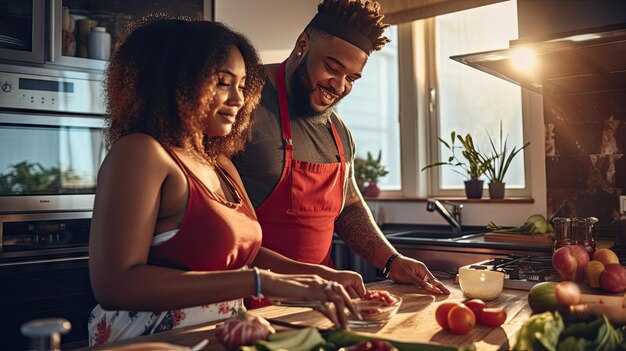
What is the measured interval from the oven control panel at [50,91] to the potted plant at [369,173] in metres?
1.82

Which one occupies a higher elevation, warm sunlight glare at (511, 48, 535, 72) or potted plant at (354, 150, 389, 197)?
warm sunlight glare at (511, 48, 535, 72)

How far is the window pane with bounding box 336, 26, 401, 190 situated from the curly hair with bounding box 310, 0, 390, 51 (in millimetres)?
2093

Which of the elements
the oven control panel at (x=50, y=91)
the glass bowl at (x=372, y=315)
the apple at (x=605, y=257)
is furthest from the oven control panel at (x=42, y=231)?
the apple at (x=605, y=257)

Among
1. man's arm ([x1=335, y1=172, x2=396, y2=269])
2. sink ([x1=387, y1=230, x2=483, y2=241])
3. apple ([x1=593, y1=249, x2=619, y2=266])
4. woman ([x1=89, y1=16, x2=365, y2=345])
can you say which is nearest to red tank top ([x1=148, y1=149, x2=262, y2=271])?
woman ([x1=89, y1=16, x2=365, y2=345])

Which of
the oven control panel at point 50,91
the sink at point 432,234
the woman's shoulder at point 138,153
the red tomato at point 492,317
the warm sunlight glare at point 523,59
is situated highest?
the warm sunlight glare at point 523,59

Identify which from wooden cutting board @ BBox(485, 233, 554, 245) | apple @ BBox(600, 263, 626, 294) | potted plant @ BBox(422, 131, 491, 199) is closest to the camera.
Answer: apple @ BBox(600, 263, 626, 294)

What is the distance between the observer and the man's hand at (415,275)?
1789mm

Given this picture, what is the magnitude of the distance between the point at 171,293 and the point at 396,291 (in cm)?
80

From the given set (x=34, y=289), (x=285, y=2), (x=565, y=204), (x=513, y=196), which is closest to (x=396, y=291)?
(x=34, y=289)

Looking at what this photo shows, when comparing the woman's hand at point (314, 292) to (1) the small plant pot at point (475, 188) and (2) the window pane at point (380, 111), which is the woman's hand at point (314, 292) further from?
(2) the window pane at point (380, 111)

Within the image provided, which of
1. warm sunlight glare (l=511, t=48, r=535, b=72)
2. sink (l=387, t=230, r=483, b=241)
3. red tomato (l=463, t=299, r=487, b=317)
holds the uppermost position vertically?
warm sunlight glare (l=511, t=48, r=535, b=72)

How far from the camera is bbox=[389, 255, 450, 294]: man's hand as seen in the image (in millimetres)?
1789

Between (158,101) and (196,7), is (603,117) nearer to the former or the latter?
(196,7)

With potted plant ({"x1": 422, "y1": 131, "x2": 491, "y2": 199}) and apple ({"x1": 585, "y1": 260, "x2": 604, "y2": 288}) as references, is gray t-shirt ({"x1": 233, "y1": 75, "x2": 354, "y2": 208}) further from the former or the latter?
potted plant ({"x1": 422, "y1": 131, "x2": 491, "y2": 199})
